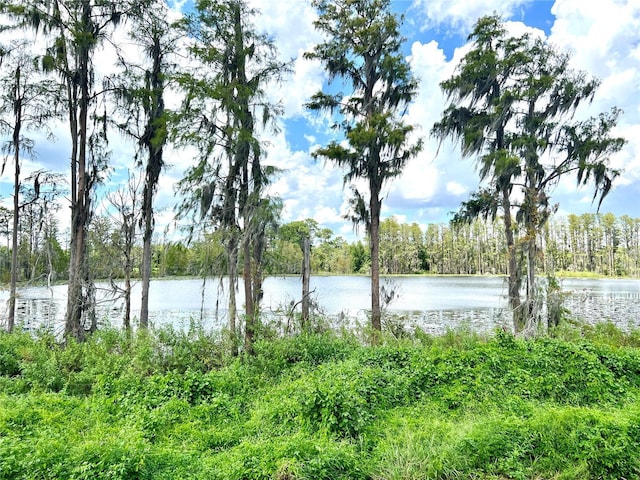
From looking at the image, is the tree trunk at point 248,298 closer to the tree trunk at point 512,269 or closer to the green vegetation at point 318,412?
the green vegetation at point 318,412

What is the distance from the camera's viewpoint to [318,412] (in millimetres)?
4070

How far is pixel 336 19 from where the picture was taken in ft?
32.2

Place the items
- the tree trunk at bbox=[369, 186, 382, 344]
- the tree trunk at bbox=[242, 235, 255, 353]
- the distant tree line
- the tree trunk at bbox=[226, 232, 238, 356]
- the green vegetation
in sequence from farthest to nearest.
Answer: the distant tree line → the tree trunk at bbox=[369, 186, 382, 344] → the tree trunk at bbox=[226, 232, 238, 356] → the tree trunk at bbox=[242, 235, 255, 353] → the green vegetation

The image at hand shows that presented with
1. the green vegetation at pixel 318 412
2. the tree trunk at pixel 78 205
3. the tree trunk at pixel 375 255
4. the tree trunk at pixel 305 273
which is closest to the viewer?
the green vegetation at pixel 318 412

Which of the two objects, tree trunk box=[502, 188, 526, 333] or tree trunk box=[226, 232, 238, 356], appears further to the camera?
tree trunk box=[502, 188, 526, 333]

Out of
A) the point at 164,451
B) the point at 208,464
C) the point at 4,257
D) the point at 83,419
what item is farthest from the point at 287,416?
the point at 4,257

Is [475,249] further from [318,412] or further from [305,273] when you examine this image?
[318,412]

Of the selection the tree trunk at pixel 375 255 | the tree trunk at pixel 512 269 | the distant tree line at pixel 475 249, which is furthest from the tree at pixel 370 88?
the distant tree line at pixel 475 249

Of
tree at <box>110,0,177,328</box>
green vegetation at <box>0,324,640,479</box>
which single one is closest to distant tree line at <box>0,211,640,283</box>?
tree at <box>110,0,177,328</box>

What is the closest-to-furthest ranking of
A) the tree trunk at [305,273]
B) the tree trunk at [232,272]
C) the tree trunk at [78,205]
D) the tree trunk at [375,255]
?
1. the tree trunk at [232,272]
2. the tree trunk at [78,205]
3. the tree trunk at [305,273]
4. the tree trunk at [375,255]

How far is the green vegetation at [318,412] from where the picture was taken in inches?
122

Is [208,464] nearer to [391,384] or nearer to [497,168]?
[391,384]

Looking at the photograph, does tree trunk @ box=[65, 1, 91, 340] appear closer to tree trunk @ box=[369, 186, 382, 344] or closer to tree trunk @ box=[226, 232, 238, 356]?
tree trunk @ box=[226, 232, 238, 356]

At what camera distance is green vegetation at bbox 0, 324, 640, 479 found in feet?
10.2
